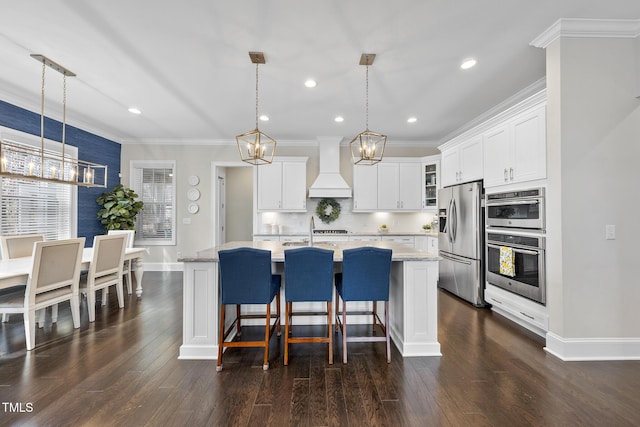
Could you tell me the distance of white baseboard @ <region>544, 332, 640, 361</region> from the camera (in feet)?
8.02

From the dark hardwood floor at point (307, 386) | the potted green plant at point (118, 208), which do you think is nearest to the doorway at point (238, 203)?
the potted green plant at point (118, 208)

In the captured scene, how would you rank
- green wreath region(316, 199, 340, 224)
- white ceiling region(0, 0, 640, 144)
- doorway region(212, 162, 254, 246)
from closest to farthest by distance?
A: white ceiling region(0, 0, 640, 144) < green wreath region(316, 199, 340, 224) < doorway region(212, 162, 254, 246)

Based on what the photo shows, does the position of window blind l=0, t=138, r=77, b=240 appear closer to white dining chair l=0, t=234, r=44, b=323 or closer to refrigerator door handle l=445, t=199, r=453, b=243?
white dining chair l=0, t=234, r=44, b=323

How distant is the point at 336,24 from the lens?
8.03ft

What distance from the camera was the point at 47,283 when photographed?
280cm

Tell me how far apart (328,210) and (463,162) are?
8.81 ft

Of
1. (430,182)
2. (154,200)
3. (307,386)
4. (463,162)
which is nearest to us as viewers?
(307,386)

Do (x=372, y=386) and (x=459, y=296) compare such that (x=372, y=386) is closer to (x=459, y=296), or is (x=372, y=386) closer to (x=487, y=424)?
(x=487, y=424)

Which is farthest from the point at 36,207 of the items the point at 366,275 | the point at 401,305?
the point at 401,305

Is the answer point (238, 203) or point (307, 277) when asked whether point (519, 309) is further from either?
point (238, 203)

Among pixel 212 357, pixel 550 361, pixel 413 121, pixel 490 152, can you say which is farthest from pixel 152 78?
pixel 550 361

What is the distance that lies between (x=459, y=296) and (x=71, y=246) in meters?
4.84

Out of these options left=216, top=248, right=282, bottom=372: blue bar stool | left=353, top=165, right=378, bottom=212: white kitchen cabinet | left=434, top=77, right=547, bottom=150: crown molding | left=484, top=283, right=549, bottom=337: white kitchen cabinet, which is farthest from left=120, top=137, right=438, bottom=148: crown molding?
left=216, top=248, right=282, bottom=372: blue bar stool

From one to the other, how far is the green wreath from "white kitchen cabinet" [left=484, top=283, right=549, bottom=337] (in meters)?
3.02
